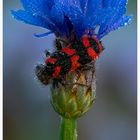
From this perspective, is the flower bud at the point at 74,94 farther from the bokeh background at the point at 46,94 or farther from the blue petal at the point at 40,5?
the bokeh background at the point at 46,94

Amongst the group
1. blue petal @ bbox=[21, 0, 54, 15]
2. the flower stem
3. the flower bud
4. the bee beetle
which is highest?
blue petal @ bbox=[21, 0, 54, 15]

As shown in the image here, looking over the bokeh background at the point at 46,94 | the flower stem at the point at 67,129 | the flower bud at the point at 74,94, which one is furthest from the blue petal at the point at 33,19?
the bokeh background at the point at 46,94

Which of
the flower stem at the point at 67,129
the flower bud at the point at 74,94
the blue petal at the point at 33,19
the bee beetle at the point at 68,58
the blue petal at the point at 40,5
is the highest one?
the blue petal at the point at 40,5

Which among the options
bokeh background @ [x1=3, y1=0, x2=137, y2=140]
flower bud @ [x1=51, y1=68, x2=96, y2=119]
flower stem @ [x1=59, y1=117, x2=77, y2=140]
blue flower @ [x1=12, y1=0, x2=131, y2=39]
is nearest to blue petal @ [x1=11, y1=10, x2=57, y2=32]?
blue flower @ [x1=12, y1=0, x2=131, y2=39]

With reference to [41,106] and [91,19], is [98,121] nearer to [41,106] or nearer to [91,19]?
[41,106]

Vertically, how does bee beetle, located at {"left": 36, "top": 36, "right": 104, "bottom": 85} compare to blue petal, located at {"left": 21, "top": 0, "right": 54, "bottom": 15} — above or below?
below

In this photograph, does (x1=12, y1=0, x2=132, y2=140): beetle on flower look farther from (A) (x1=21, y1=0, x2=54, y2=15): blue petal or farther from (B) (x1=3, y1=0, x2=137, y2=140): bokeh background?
(B) (x1=3, y1=0, x2=137, y2=140): bokeh background

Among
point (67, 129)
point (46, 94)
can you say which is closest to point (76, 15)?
point (67, 129)
